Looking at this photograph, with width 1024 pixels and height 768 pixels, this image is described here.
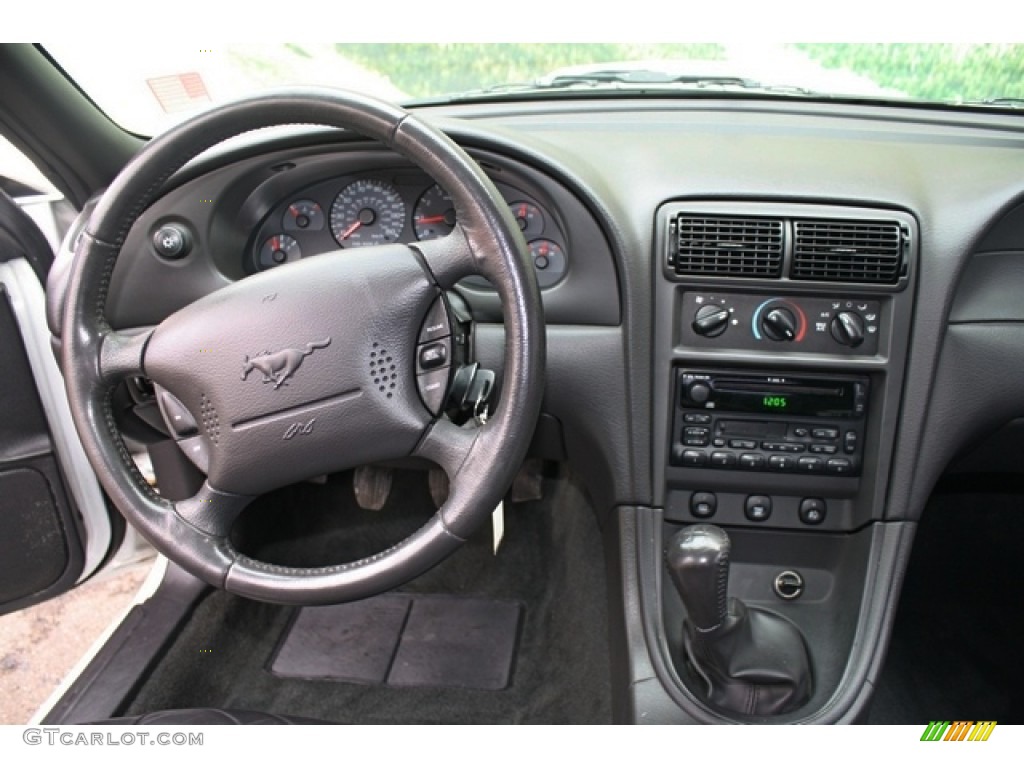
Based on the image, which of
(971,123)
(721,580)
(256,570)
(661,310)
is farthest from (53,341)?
(971,123)

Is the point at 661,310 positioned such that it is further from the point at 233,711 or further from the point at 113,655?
the point at 113,655

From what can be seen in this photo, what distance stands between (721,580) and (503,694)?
756mm

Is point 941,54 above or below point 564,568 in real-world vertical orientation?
above

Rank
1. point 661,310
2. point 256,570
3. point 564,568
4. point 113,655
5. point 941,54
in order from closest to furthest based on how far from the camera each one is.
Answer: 1. point 256,570
2. point 661,310
3. point 941,54
4. point 113,655
5. point 564,568

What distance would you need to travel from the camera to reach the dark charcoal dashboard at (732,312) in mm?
1270

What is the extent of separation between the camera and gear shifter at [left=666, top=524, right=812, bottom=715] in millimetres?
1224

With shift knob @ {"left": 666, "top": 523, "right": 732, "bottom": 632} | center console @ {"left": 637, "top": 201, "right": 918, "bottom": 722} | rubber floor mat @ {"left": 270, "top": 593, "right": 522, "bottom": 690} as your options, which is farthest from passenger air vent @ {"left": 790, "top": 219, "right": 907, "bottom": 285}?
rubber floor mat @ {"left": 270, "top": 593, "right": 522, "bottom": 690}

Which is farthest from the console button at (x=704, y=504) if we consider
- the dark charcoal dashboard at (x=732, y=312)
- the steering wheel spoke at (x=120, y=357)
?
the steering wheel spoke at (x=120, y=357)

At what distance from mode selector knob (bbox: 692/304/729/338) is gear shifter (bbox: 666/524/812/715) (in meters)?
0.32

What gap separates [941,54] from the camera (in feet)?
4.69

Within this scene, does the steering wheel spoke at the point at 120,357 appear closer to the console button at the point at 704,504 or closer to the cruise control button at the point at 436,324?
the cruise control button at the point at 436,324

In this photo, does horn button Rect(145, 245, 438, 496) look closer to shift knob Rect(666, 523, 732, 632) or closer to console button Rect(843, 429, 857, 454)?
shift knob Rect(666, 523, 732, 632)

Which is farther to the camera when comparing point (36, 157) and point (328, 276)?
point (36, 157)

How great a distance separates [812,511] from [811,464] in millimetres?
109
